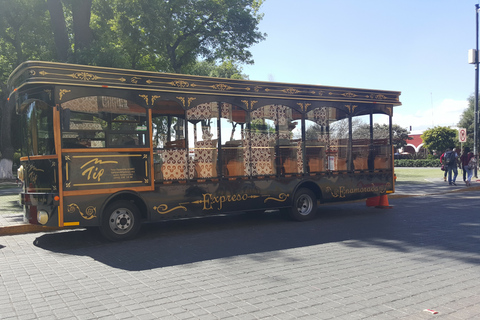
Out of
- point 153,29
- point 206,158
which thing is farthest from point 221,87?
point 153,29

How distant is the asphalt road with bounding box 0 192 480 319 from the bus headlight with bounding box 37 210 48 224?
523mm

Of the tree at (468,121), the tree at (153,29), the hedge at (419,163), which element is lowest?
the hedge at (419,163)

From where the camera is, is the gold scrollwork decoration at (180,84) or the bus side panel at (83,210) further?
the gold scrollwork decoration at (180,84)

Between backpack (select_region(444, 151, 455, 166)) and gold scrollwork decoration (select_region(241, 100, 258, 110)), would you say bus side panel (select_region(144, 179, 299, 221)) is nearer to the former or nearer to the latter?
gold scrollwork decoration (select_region(241, 100, 258, 110))

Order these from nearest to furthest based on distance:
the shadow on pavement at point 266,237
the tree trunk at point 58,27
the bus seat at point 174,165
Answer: the shadow on pavement at point 266,237, the bus seat at point 174,165, the tree trunk at point 58,27

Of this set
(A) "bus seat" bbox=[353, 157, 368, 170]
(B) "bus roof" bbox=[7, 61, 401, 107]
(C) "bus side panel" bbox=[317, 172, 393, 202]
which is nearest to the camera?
(B) "bus roof" bbox=[7, 61, 401, 107]

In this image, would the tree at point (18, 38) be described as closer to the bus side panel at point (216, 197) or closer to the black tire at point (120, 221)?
the black tire at point (120, 221)

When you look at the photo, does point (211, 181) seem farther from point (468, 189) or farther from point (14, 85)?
point (468, 189)

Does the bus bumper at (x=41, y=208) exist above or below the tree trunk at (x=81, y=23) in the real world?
below

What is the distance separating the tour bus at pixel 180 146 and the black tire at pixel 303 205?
0.03m

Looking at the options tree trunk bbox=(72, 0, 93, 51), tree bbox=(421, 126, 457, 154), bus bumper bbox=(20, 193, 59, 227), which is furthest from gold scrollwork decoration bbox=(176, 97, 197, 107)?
tree bbox=(421, 126, 457, 154)

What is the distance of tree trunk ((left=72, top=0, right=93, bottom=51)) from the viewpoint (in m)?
14.3

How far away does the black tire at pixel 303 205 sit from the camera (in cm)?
1044

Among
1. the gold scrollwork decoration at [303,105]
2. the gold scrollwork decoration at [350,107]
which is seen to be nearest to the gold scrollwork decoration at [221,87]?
the gold scrollwork decoration at [303,105]
